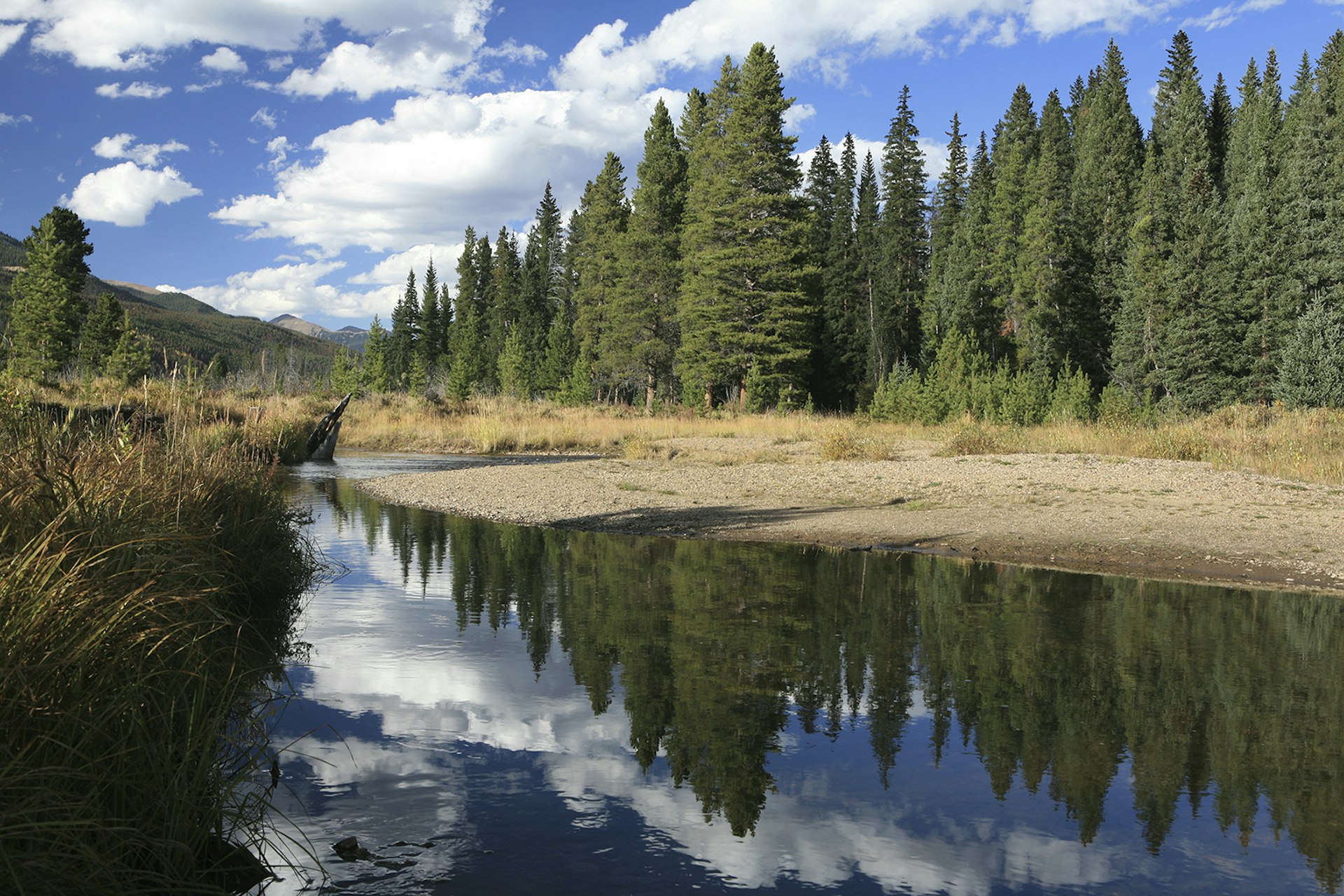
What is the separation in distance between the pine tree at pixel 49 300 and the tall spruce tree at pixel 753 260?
3136cm

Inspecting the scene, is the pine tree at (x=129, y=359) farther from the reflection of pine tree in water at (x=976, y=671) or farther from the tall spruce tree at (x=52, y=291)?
the reflection of pine tree in water at (x=976, y=671)

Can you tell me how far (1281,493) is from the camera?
1391cm

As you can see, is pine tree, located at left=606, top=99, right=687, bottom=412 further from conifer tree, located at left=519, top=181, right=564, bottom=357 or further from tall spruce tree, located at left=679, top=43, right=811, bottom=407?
conifer tree, located at left=519, top=181, right=564, bottom=357

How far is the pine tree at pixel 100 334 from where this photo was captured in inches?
2128

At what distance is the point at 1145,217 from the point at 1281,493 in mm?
34068

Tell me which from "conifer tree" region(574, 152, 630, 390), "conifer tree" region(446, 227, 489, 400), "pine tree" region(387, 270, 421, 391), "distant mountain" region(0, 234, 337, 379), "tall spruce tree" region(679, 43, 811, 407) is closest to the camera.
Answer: "tall spruce tree" region(679, 43, 811, 407)

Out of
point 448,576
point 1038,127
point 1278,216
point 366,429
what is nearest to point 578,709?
point 448,576

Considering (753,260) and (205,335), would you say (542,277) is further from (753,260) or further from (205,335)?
(205,335)

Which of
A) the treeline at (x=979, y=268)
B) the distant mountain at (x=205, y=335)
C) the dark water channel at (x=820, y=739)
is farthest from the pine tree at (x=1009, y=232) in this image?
the distant mountain at (x=205, y=335)


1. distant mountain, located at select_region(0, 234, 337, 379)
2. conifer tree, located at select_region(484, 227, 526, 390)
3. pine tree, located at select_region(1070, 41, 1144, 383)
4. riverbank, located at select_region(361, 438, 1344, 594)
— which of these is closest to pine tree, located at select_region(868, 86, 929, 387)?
pine tree, located at select_region(1070, 41, 1144, 383)

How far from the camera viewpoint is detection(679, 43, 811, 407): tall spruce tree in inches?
1513

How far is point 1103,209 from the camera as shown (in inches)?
1984

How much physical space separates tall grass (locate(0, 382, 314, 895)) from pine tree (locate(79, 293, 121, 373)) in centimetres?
5735

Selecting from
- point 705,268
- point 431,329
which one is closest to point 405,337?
point 431,329
